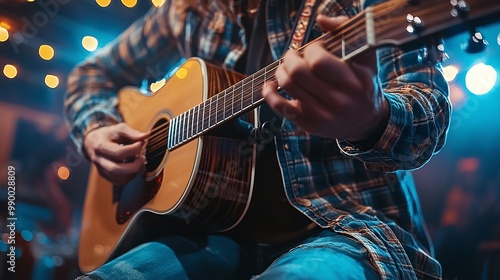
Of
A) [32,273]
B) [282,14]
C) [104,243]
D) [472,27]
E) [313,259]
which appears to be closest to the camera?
[472,27]

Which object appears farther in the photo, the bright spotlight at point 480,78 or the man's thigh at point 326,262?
the bright spotlight at point 480,78

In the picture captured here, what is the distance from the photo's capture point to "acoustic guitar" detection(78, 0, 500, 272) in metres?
0.54

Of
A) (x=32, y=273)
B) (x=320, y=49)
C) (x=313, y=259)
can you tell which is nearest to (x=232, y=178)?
(x=313, y=259)

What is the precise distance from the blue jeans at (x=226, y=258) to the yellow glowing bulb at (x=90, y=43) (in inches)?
28.4

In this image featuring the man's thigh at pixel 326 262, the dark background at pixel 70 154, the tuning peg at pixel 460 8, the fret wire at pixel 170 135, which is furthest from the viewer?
the dark background at pixel 70 154

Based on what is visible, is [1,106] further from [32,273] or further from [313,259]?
[313,259]

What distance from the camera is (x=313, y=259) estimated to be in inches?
26.4

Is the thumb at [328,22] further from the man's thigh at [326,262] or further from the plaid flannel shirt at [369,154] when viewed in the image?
the man's thigh at [326,262]

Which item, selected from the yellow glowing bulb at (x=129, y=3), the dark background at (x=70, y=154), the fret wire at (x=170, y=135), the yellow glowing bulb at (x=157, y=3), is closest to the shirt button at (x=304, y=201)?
the fret wire at (x=170, y=135)

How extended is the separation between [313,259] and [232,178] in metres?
0.25

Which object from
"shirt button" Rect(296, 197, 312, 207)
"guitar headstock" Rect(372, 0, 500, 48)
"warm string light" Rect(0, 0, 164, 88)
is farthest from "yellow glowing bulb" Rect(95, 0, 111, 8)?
"guitar headstock" Rect(372, 0, 500, 48)

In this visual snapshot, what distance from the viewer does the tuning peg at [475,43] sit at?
56 cm

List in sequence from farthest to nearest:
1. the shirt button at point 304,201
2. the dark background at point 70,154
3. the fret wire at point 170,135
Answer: the dark background at point 70,154 → the fret wire at point 170,135 → the shirt button at point 304,201

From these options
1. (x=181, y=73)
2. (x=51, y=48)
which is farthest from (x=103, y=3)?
(x=181, y=73)
